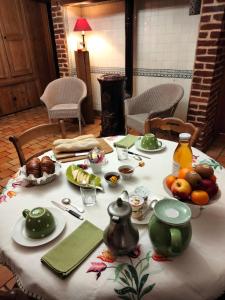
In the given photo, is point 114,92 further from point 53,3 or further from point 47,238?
point 47,238

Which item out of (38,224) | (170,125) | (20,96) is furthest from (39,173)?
(20,96)

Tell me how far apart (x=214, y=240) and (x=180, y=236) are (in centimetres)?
18

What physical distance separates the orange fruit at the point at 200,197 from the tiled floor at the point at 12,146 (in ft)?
4.06

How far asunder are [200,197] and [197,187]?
4 cm

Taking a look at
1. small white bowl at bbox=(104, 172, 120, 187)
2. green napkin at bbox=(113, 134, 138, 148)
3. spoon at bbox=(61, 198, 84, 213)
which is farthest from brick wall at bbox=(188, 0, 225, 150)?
spoon at bbox=(61, 198, 84, 213)

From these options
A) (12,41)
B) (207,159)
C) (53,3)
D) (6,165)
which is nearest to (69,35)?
(53,3)

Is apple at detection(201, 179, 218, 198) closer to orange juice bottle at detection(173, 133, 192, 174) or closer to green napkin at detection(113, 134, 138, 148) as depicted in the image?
orange juice bottle at detection(173, 133, 192, 174)

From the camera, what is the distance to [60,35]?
322 cm

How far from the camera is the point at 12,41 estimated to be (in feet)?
12.6

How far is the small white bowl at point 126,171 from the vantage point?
106 centimetres

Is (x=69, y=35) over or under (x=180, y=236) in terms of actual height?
over

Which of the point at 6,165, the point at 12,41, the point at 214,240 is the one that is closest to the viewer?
the point at 214,240

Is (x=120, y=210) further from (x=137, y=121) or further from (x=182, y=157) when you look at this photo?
(x=137, y=121)

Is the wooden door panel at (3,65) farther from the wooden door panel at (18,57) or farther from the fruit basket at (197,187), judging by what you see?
the fruit basket at (197,187)
